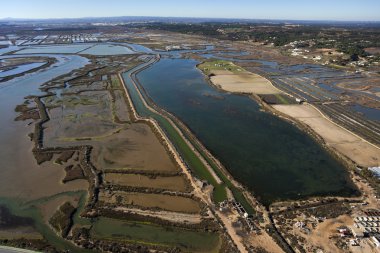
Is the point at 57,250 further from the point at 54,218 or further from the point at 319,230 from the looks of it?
the point at 319,230

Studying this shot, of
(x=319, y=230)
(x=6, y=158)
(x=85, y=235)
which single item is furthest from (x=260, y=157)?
(x=6, y=158)

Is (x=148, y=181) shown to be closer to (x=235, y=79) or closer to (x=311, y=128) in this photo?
(x=311, y=128)

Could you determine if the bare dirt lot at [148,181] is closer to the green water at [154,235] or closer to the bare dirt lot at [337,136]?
the green water at [154,235]

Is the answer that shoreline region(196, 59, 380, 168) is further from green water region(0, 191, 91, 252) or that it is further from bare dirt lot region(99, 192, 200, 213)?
green water region(0, 191, 91, 252)

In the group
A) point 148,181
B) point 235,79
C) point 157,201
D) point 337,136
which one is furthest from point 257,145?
point 235,79

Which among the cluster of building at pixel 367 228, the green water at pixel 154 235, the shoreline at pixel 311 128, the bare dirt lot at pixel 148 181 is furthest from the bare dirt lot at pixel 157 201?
the shoreline at pixel 311 128
